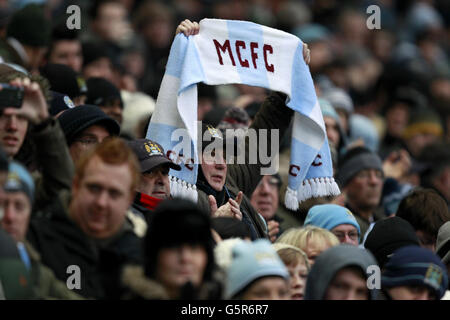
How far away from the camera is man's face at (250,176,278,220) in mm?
9188

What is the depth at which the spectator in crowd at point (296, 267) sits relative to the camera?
6828mm

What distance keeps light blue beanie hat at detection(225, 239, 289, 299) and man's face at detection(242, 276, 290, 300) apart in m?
0.03

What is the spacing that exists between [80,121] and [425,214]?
295 cm

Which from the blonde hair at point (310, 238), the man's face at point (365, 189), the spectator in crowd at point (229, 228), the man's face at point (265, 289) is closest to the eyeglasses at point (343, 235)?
the blonde hair at point (310, 238)

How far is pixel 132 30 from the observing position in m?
14.8

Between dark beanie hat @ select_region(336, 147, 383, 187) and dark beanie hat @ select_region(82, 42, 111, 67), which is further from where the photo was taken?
dark beanie hat @ select_region(82, 42, 111, 67)

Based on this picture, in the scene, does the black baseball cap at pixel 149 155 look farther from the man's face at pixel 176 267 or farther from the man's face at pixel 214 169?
the man's face at pixel 176 267

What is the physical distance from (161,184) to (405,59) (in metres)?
11.3

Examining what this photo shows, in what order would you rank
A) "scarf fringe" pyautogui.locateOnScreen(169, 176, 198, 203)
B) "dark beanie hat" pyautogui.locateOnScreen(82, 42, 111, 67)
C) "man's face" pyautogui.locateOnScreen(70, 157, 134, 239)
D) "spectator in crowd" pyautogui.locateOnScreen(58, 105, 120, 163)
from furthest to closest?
"dark beanie hat" pyautogui.locateOnScreen(82, 42, 111, 67)
"scarf fringe" pyautogui.locateOnScreen(169, 176, 198, 203)
"spectator in crowd" pyautogui.locateOnScreen(58, 105, 120, 163)
"man's face" pyautogui.locateOnScreen(70, 157, 134, 239)

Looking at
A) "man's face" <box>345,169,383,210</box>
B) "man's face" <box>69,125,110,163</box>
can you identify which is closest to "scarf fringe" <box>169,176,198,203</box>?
"man's face" <box>69,125,110,163</box>

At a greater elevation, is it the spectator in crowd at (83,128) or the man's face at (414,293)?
the spectator in crowd at (83,128)

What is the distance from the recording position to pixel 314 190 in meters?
8.19

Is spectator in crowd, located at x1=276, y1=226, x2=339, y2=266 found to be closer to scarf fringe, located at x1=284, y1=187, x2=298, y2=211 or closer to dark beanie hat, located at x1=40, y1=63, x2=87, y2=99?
scarf fringe, located at x1=284, y1=187, x2=298, y2=211

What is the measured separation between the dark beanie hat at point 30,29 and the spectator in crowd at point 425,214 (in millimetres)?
4002
